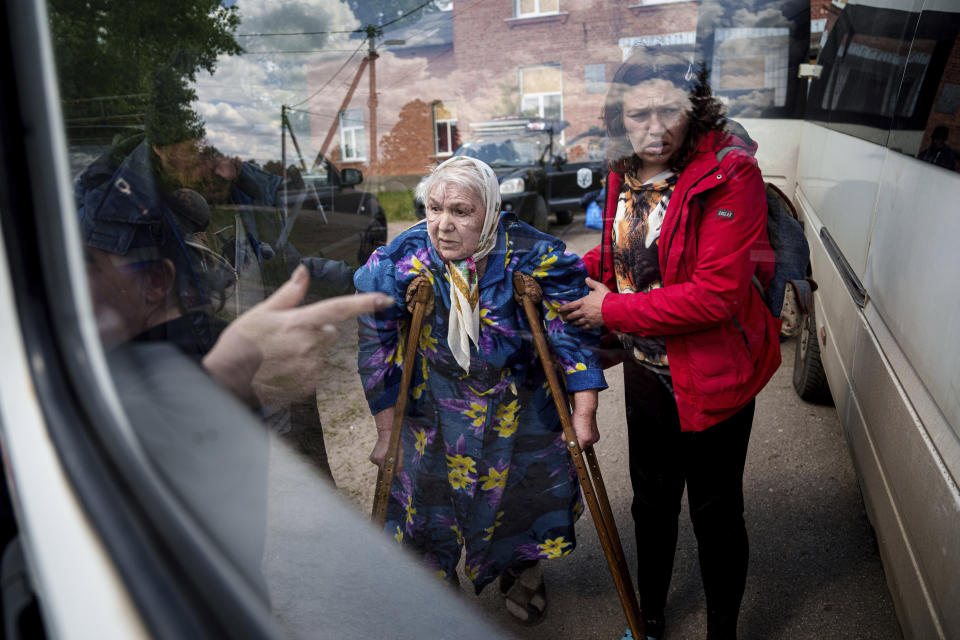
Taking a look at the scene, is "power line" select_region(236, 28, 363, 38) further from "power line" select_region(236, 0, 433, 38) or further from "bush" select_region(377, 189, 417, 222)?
"bush" select_region(377, 189, 417, 222)

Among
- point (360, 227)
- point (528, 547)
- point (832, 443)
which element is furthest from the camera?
point (832, 443)

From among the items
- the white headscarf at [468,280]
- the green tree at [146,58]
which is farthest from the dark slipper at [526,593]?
the green tree at [146,58]

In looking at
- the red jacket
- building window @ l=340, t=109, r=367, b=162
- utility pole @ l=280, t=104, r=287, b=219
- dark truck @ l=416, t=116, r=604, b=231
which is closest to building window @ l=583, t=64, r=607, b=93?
dark truck @ l=416, t=116, r=604, b=231

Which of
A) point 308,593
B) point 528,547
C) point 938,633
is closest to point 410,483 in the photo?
point 528,547

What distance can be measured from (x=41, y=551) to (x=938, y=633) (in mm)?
1939

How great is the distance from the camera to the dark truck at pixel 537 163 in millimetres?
1955

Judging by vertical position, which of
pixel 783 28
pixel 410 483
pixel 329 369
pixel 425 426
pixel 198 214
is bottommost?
pixel 410 483

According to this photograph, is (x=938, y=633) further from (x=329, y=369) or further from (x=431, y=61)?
(x=431, y=61)

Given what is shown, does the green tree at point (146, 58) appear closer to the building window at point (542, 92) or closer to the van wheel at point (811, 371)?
the building window at point (542, 92)

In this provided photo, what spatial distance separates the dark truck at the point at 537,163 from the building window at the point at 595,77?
0.44ft

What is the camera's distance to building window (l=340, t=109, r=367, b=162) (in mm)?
1533

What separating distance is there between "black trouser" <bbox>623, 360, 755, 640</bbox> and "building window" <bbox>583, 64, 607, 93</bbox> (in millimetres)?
869

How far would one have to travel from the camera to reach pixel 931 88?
2008 millimetres

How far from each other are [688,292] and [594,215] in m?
0.56
